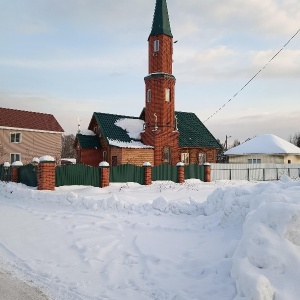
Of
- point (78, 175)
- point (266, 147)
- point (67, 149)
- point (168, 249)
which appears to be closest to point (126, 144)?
point (78, 175)

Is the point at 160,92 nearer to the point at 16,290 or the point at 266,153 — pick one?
the point at 266,153

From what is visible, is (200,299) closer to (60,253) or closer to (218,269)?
(218,269)

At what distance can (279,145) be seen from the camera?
112 ft

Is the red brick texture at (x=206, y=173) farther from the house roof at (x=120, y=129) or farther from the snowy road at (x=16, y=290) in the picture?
the snowy road at (x=16, y=290)

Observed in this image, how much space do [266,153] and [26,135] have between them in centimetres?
2700

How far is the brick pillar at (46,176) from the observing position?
14.9m

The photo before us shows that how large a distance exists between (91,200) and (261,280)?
8.65 meters

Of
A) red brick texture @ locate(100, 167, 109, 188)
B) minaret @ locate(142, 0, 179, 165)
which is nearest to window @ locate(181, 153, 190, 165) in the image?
minaret @ locate(142, 0, 179, 165)

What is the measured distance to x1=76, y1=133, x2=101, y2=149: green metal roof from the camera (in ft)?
93.8

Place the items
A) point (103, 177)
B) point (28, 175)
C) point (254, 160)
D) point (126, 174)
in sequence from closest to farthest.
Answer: point (103, 177), point (28, 175), point (126, 174), point (254, 160)

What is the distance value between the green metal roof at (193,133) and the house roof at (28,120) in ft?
50.8

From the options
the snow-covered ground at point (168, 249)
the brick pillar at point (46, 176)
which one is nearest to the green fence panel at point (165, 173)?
the brick pillar at point (46, 176)

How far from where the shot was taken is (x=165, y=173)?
2062cm

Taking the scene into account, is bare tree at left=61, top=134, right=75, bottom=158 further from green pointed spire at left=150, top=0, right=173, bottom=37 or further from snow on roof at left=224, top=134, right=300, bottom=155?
green pointed spire at left=150, top=0, right=173, bottom=37
